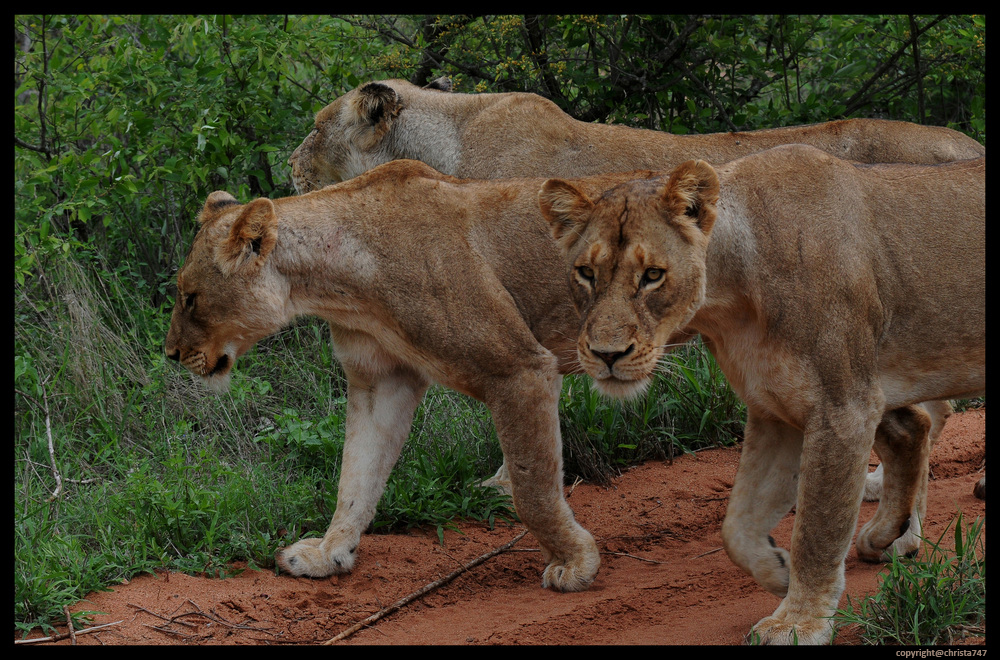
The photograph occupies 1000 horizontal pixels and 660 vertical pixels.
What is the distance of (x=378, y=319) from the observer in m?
4.59

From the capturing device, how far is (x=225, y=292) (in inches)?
180

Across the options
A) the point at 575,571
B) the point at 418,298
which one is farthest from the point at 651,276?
the point at 575,571

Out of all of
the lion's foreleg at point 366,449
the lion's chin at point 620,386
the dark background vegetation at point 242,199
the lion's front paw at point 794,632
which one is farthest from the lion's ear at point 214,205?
the lion's front paw at point 794,632

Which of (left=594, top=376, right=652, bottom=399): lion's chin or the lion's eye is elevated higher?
the lion's eye

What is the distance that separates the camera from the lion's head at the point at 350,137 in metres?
6.50

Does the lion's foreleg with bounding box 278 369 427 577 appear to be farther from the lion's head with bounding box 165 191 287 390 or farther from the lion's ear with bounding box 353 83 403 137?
the lion's ear with bounding box 353 83 403 137

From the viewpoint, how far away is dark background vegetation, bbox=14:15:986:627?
529 centimetres

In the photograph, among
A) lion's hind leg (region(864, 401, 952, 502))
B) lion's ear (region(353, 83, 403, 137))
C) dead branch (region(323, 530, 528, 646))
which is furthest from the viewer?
lion's ear (region(353, 83, 403, 137))

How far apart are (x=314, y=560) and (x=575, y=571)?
1176 millimetres

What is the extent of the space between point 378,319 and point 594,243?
1.30 m

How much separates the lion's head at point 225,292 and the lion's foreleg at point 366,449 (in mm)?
556

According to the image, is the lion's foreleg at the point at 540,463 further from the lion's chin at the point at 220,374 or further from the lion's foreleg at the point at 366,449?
the lion's chin at the point at 220,374

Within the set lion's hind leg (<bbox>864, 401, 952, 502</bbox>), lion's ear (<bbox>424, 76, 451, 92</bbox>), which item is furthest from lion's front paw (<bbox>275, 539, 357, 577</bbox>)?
lion's ear (<bbox>424, 76, 451, 92</bbox>)

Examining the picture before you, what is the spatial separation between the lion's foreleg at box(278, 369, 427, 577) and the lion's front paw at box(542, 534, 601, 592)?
891 mm
